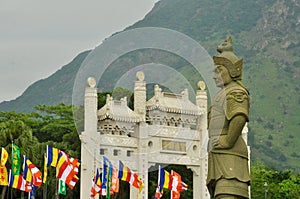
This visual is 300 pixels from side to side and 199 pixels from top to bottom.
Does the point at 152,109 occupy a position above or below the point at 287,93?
below

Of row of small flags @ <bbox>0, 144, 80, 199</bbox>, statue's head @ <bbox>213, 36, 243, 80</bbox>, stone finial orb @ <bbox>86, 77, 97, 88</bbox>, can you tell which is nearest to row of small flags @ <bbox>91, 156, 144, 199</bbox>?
row of small flags @ <bbox>0, 144, 80, 199</bbox>

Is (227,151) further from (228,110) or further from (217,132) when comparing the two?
(228,110)

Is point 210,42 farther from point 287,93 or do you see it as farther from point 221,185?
point 221,185

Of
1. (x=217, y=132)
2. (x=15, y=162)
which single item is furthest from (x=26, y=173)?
(x=217, y=132)

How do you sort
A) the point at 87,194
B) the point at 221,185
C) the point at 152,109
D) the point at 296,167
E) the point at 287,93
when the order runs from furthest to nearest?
1. the point at 287,93
2. the point at 296,167
3. the point at 152,109
4. the point at 87,194
5. the point at 221,185

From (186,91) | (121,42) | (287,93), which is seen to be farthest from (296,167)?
(121,42)

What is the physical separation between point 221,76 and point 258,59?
A: 11075 centimetres

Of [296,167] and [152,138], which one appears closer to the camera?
[152,138]

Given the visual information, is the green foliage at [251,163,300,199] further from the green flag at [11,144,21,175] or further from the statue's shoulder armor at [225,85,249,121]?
the statue's shoulder armor at [225,85,249,121]

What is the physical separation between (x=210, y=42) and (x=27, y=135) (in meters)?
77.1

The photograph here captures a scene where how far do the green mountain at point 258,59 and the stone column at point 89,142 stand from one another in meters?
38.1

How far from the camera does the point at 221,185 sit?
1920 centimetres

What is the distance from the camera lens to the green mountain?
106000 mm

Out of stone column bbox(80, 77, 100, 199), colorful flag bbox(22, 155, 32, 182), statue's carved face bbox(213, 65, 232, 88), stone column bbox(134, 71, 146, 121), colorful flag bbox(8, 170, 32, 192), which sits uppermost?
stone column bbox(134, 71, 146, 121)
